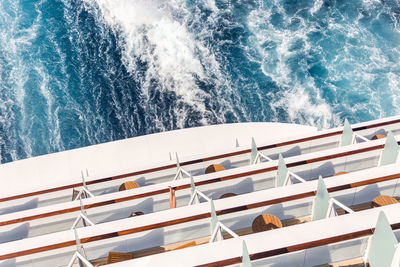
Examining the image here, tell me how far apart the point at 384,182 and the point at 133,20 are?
3093 cm

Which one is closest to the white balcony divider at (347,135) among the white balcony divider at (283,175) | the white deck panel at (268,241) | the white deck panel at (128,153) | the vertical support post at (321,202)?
the white balcony divider at (283,175)

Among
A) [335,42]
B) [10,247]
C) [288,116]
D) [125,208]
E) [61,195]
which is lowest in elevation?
[10,247]

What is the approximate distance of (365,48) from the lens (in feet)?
119

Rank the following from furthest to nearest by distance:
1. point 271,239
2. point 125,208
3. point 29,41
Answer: point 29,41
point 125,208
point 271,239

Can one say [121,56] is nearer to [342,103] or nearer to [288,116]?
[288,116]

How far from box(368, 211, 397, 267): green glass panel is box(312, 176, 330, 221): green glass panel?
206 centimetres

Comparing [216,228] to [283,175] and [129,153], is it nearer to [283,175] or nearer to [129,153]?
[283,175]

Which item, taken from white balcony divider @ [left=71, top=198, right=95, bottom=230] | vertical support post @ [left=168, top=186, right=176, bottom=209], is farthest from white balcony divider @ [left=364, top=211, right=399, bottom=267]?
white balcony divider @ [left=71, top=198, right=95, bottom=230]

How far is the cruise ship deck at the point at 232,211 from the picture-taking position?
10922 millimetres

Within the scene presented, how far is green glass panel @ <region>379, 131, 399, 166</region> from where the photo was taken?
49.0 ft

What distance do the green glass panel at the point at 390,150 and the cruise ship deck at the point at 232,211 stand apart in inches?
1.4

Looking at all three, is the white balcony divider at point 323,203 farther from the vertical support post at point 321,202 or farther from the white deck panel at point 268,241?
the white deck panel at point 268,241

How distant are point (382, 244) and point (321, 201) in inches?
102

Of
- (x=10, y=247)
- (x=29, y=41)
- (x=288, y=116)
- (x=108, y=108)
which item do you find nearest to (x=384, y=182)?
(x=10, y=247)
